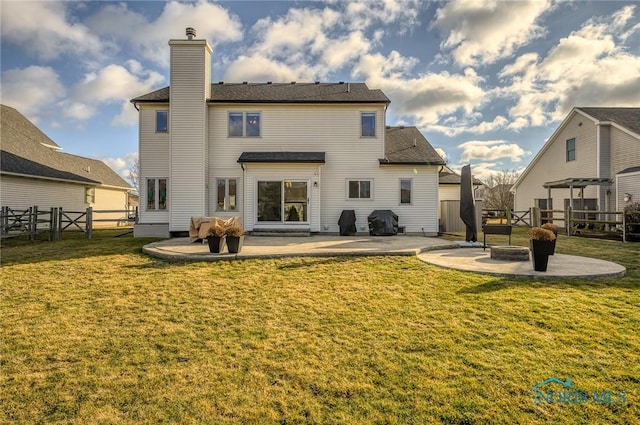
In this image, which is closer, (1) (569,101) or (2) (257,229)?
(2) (257,229)

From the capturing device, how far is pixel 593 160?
18781mm

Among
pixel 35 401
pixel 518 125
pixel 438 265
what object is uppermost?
pixel 518 125

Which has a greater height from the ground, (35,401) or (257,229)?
(257,229)

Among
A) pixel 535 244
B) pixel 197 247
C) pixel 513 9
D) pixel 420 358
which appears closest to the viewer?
pixel 420 358

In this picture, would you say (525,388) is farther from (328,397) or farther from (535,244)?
(535,244)

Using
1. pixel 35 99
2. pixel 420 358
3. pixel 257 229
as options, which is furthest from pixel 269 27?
pixel 35 99

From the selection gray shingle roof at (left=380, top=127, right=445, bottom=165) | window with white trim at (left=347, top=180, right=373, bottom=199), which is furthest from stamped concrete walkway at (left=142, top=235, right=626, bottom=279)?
gray shingle roof at (left=380, top=127, right=445, bottom=165)

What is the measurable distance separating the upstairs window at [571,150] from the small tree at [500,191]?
15274mm

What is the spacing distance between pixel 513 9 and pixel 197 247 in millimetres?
15267

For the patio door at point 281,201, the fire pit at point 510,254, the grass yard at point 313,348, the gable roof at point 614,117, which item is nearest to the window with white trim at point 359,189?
the patio door at point 281,201

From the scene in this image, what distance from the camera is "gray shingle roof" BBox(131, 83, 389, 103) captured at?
14.3 meters

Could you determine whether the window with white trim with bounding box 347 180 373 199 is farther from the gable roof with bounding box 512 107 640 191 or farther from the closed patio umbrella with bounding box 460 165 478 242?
the gable roof with bounding box 512 107 640 191

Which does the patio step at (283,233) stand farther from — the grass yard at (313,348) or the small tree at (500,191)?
the small tree at (500,191)

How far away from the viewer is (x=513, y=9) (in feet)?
39.0
